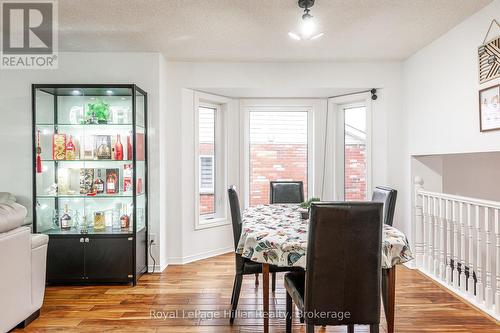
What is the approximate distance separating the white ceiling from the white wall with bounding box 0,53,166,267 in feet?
0.57

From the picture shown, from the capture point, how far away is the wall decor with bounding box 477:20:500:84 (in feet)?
8.39

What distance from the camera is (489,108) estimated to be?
8.73 feet

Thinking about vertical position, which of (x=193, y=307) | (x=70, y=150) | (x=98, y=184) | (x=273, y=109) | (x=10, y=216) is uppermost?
(x=273, y=109)

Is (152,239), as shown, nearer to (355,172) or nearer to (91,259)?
(91,259)

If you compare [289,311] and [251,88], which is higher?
[251,88]

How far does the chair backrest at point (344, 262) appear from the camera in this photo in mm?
1659

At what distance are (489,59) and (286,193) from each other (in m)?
2.28

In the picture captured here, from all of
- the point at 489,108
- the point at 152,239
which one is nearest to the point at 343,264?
the point at 489,108

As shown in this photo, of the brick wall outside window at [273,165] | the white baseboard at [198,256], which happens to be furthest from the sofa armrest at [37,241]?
the brick wall outside window at [273,165]

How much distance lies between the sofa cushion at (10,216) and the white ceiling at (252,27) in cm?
165

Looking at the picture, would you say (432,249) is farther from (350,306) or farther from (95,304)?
(95,304)

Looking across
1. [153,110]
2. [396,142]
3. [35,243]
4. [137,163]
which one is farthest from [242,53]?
[35,243]

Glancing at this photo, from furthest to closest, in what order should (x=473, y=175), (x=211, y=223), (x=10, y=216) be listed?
(x=211, y=223) < (x=473, y=175) < (x=10, y=216)

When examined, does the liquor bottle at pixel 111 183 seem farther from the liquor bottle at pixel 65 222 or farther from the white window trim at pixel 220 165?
the white window trim at pixel 220 165
